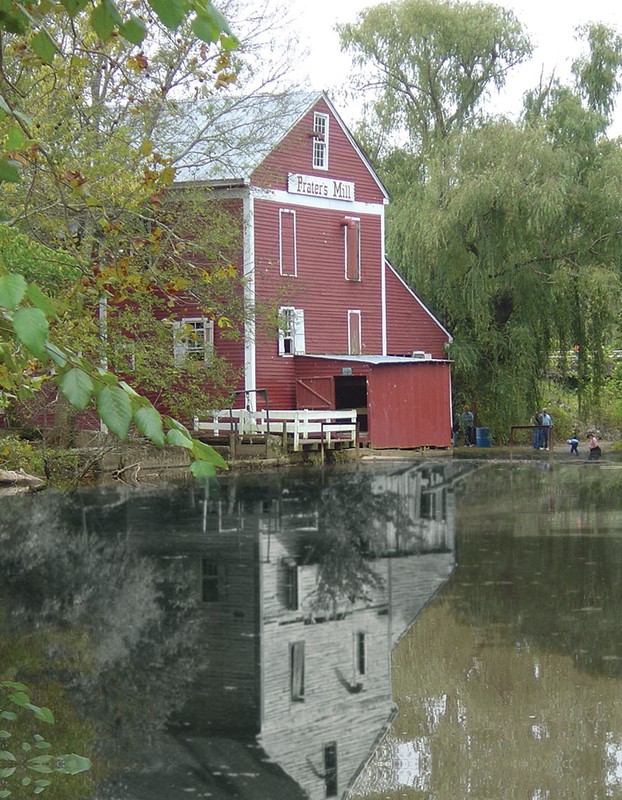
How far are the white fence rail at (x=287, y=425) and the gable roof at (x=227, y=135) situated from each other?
6.37m

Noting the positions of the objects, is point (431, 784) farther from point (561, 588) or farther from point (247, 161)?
point (247, 161)

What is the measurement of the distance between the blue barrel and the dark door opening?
4000 millimetres

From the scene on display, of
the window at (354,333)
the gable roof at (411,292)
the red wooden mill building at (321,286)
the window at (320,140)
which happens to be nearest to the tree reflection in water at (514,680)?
the red wooden mill building at (321,286)

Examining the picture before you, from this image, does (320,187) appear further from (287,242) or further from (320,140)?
(287,242)

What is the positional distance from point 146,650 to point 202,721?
92.6 inches

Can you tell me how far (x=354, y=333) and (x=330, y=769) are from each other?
106 feet

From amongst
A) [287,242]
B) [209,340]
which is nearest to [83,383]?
[209,340]

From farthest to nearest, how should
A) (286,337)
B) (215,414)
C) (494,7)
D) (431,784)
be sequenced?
(494,7)
(286,337)
(215,414)
(431,784)

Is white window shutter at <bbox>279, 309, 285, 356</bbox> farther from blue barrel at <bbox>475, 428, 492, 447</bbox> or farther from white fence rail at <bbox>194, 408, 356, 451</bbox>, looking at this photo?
blue barrel at <bbox>475, 428, 492, 447</bbox>

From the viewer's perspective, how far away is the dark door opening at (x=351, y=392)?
129ft

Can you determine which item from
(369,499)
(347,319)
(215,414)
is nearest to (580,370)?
(347,319)

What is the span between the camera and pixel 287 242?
122 feet

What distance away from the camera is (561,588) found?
44.3 ft

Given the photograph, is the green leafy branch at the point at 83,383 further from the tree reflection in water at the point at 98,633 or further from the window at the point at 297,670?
the window at the point at 297,670
